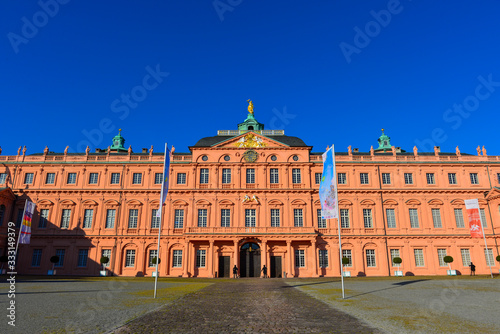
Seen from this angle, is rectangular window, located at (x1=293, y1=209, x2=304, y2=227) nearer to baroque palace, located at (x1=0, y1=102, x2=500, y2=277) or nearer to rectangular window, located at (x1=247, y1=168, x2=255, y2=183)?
baroque palace, located at (x1=0, y1=102, x2=500, y2=277)

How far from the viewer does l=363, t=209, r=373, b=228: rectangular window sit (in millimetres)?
48372

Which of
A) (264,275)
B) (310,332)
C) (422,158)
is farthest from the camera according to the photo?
(422,158)

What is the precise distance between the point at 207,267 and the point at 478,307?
35463mm

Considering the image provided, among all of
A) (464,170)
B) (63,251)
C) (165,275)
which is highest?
(464,170)

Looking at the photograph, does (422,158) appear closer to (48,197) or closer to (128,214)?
(128,214)

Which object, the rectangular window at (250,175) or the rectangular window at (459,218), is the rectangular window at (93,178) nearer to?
the rectangular window at (250,175)

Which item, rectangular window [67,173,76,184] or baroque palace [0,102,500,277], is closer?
baroque palace [0,102,500,277]

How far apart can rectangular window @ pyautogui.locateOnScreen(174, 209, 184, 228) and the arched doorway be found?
921 centimetres

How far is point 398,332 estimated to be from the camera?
9.85 meters

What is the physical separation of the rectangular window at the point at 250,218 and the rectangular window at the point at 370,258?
16.1m

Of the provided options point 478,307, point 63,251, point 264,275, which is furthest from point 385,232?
point 63,251

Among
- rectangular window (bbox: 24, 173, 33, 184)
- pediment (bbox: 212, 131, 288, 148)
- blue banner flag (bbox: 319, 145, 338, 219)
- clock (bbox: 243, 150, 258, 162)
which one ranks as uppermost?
pediment (bbox: 212, 131, 288, 148)

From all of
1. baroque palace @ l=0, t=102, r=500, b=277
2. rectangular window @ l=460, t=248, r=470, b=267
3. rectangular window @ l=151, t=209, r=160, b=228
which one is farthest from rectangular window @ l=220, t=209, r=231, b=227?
rectangular window @ l=460, t=248, r=470, b=267

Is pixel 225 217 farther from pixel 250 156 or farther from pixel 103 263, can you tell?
pixel 103 263
